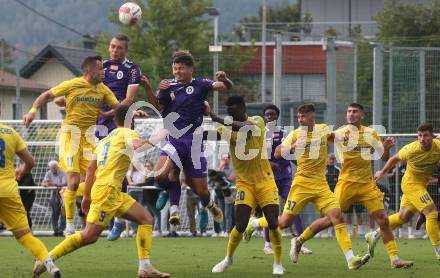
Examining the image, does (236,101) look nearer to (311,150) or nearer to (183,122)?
(183,122)

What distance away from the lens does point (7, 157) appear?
45.2 ft

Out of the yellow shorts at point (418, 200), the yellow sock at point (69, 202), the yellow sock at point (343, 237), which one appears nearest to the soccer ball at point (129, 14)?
the yellow sock at point (69, 202)

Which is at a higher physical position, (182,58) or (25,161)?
(182,58)

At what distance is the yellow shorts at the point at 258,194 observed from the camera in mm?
15703

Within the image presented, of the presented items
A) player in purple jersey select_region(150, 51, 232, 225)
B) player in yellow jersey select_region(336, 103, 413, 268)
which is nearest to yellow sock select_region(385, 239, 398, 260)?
player in yellow jersey select_region(336, 103, 413, 268)

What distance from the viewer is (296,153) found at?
16.9m

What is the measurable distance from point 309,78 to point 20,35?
158 m

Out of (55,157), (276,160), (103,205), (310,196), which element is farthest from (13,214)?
(55,157)

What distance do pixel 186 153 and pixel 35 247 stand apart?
3832 millimetres

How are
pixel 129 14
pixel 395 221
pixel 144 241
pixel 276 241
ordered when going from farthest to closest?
1. pixel 395 221
2. pixel 129 14
3. pixel 276 241
4. pixel 144 241

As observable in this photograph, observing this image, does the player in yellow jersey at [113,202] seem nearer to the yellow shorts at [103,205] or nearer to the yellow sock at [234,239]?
the yellow shorts at [103,205]

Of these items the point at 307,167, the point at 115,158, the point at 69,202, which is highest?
the point at 115,158

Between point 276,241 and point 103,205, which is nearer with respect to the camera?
point 103,205

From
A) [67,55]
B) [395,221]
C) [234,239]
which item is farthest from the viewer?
[67,55]
